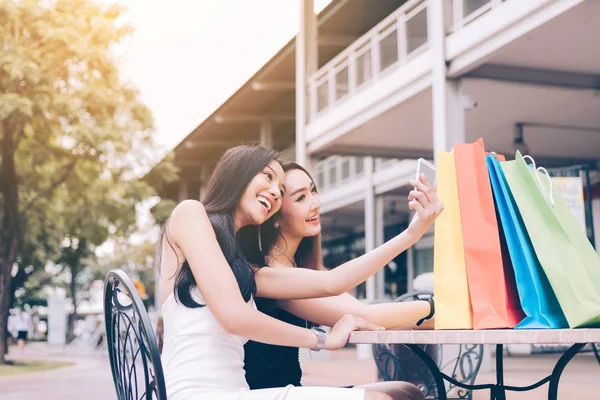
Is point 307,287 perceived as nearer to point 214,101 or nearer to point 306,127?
point 306,127

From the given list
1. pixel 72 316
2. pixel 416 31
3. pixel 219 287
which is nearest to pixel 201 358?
pixel 219 287

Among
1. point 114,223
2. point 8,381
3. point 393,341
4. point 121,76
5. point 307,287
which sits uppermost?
point 121,76

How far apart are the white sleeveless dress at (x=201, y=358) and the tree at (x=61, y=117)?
14.3 m

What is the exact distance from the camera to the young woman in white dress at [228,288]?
187cm

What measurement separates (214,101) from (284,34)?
4.54m

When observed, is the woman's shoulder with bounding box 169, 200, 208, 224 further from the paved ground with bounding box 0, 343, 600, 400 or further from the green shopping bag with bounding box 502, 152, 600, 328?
the paved ground with bounding box 0, 343, 600, 400

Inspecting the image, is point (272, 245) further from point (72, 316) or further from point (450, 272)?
point (72, 316)

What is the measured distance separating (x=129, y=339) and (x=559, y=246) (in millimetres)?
1140

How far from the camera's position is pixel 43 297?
189 feet

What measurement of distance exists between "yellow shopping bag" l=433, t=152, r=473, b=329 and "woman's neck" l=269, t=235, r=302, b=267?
822 mm

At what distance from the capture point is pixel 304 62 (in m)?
13.7

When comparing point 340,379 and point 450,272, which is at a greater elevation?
point 450,272

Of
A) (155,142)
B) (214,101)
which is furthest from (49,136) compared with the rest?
(214,101)

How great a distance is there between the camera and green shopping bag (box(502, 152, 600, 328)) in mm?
1709
